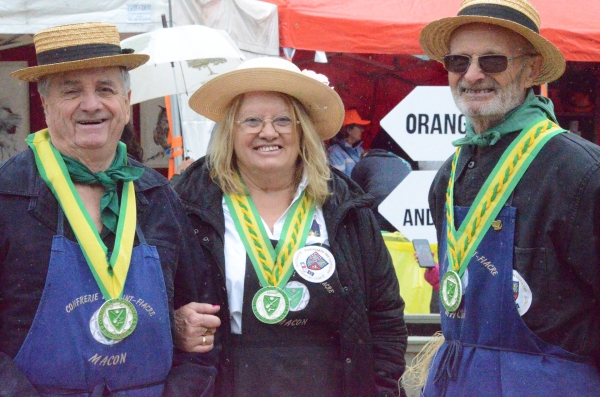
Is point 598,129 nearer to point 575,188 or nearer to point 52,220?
point 575,188

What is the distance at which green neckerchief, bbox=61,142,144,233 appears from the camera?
256 cm

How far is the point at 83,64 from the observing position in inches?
99.4

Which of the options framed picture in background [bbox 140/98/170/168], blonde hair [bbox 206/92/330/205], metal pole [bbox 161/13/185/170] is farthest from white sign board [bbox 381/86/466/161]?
framed picture in background [bbox 140/98/170/168]

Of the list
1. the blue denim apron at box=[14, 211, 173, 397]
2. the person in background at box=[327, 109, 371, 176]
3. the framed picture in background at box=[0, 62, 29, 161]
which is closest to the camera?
the blue denim apron at box=[14, 211, 173, 397]

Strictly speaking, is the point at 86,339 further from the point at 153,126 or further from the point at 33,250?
the point at 153,126

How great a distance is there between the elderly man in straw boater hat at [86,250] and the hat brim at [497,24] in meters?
1.18

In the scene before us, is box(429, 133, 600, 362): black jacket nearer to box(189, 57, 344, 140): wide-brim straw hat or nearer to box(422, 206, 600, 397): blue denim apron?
box(422, 206, 600, 397): blue denim apron

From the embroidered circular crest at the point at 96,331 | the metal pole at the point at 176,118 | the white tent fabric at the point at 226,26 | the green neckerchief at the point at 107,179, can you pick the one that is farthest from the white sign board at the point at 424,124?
the embroidered circular crest at the point at 96,331

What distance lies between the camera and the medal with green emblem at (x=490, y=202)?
2.69 m

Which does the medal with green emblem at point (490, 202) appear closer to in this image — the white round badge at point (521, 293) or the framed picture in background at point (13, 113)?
the white round badge at point (521, 293)

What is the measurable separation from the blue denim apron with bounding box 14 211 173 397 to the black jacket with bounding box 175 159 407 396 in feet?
1.56

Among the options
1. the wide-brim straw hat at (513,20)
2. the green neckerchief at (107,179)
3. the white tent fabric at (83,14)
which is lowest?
the green neckerchief at (107,179)

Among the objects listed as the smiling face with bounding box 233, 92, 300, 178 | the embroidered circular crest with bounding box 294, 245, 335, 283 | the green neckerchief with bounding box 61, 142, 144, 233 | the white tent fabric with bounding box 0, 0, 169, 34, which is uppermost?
the white tent fabric with bounding box 0, 0, 169, 34

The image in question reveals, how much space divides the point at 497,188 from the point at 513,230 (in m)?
0.17
